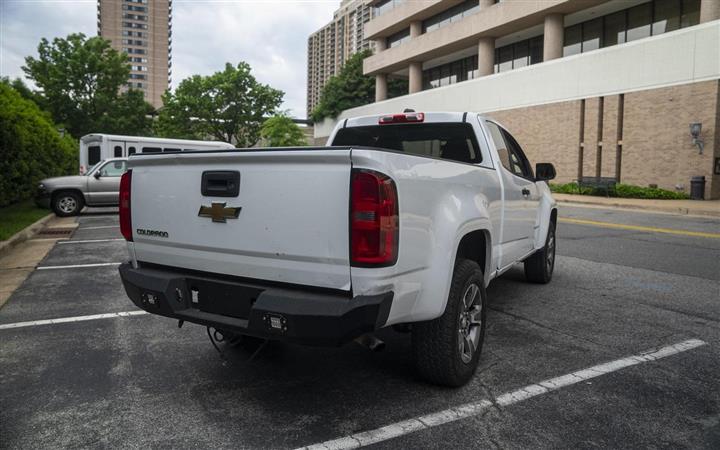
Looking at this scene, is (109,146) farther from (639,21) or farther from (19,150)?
(639,21)

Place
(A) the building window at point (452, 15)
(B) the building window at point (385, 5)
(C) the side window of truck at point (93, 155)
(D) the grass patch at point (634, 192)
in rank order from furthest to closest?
(B) the building window at point (385, 5), (A) the building window at point (452, 15), (D) the grass patch at point (634, 192), (C) the side window of truck at point (93, 155)

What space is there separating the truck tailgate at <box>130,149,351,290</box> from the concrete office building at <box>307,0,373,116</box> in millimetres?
123788

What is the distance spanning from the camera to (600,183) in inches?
977

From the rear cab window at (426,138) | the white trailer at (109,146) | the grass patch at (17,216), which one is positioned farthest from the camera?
the white trailer at (109,146)

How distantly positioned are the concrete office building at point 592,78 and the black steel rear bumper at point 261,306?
24.7m

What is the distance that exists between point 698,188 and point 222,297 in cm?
2418

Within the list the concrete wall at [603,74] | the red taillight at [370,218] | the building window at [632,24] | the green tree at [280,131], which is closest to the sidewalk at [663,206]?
the concrete wall at [603,74]

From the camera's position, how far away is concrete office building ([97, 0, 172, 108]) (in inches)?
6250

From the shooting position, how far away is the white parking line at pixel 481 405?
110 inches

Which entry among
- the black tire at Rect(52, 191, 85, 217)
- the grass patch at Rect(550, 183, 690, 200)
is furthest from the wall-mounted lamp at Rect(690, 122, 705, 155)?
the black tire at Rect(52, 191, 85, 217)

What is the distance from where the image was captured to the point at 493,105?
34.4 m

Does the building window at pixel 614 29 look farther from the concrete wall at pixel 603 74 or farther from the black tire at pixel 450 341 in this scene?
the black tire at pixel 450 341

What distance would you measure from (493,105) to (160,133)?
31.7 m

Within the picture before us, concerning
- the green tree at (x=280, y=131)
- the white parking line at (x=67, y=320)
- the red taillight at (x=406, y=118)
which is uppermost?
the green tree at (x=280, y=131)
